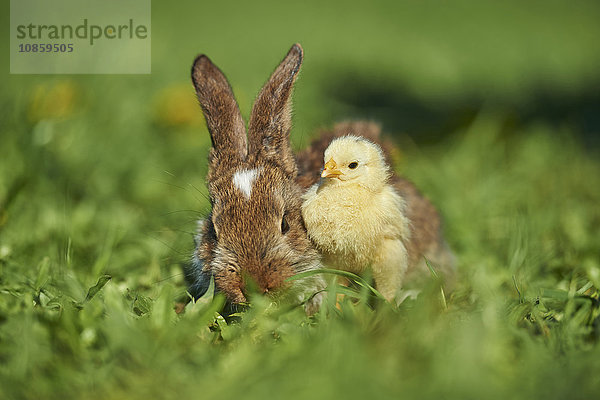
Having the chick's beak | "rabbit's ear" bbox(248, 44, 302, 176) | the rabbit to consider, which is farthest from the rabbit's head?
the chick's beak

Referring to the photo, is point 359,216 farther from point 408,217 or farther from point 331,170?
point 408,217

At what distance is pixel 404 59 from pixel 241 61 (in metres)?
2.21

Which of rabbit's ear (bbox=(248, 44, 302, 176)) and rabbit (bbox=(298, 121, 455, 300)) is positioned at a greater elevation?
rabbit's ear (bbox=(248, 44, 302, 176))

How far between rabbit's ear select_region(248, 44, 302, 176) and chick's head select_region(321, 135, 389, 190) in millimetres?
432

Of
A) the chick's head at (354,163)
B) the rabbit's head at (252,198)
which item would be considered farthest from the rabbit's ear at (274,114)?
the chick's head at (354,163)

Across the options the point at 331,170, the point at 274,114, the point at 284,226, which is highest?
the point at 274,114

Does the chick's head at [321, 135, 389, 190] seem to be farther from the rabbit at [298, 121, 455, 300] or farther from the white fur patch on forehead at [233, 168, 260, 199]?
the white fur patch on forehead at [233, 168, 260, 199]

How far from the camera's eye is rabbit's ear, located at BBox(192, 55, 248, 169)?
126 inches

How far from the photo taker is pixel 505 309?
2.69 meters

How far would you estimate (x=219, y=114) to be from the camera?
3.25m

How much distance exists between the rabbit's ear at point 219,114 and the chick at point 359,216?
1.79 ft

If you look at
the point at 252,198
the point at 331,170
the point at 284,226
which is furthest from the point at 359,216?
the point at 252,198

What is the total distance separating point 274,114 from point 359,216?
2.59ft

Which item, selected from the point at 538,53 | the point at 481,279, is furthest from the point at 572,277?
the point at 538,53
